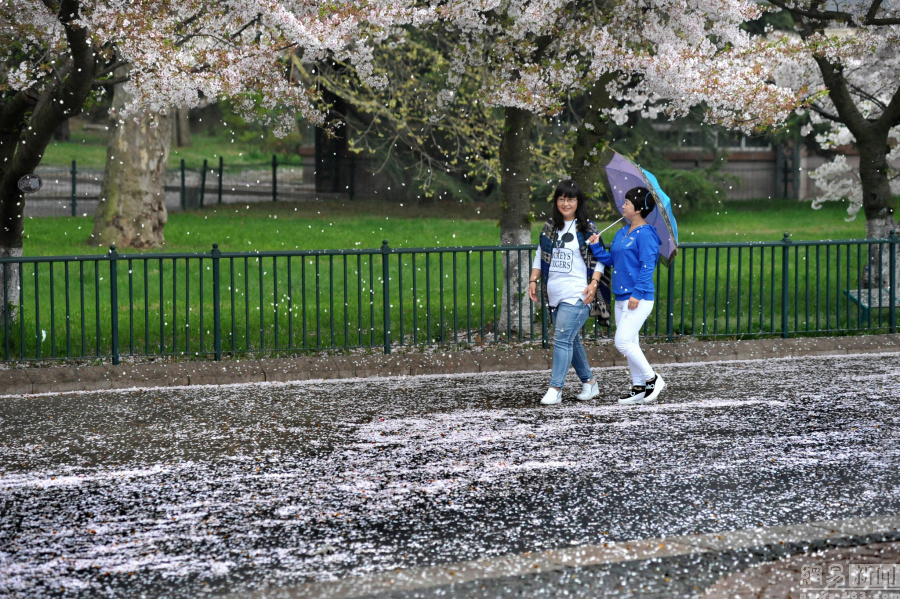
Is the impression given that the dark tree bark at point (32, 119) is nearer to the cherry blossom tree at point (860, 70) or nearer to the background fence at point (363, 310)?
the background fence at point (363, 310)

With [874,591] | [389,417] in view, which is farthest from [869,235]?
[874,591]

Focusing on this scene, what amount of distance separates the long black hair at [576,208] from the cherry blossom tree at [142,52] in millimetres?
3926

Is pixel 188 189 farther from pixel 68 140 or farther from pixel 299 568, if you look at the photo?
pixel 299 568

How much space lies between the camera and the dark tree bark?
34.2 ft

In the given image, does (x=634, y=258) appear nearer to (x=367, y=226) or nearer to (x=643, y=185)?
(x=643, y=185)

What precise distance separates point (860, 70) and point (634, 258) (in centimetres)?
1090

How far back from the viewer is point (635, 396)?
8.79 metres

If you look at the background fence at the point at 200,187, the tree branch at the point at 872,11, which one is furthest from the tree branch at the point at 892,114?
the background fence at the point at 200,187

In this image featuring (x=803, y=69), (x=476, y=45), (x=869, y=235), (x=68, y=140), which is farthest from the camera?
(x=68, y=140)

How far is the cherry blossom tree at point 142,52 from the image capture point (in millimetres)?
10367

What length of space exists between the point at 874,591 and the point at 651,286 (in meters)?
4.24

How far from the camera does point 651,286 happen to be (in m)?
8.66

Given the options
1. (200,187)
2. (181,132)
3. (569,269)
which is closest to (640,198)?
(569,269)

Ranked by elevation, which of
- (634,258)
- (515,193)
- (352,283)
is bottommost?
(352,283)
